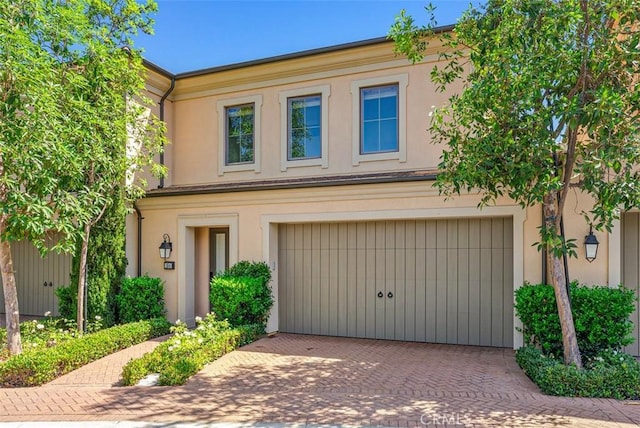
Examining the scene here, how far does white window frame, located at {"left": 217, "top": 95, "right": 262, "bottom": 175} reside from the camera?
11.4 metres

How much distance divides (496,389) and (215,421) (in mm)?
3872

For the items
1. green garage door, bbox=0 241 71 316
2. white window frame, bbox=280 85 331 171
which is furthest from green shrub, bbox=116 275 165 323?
white window frame, bbox=280 85 331 171

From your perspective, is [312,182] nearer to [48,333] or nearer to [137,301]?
[137,301]

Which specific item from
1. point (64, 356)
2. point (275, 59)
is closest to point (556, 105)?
point (275, 59)

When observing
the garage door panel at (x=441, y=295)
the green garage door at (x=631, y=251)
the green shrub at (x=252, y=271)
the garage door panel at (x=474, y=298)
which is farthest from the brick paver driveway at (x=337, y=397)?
the green garage door at (x=631, y=251)

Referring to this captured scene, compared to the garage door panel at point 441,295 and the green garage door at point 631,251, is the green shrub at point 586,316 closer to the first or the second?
the green garage door at point 631,251

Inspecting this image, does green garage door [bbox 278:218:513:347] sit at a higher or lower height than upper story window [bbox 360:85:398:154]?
lower

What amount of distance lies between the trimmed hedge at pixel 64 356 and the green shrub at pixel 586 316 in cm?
745

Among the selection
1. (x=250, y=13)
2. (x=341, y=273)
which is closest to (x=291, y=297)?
(x=341, y=273)

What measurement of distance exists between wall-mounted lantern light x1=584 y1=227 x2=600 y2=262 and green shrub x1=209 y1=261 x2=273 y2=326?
20.6ft

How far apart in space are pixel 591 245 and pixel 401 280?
3.56m

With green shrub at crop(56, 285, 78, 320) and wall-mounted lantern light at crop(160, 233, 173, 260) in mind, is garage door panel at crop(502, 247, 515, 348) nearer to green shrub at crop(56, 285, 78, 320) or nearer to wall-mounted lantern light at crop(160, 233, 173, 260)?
wall-mounted lantern light at crop(160, 233, 173, 260)

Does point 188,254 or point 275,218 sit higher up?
point 275,218

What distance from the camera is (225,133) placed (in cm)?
1184
